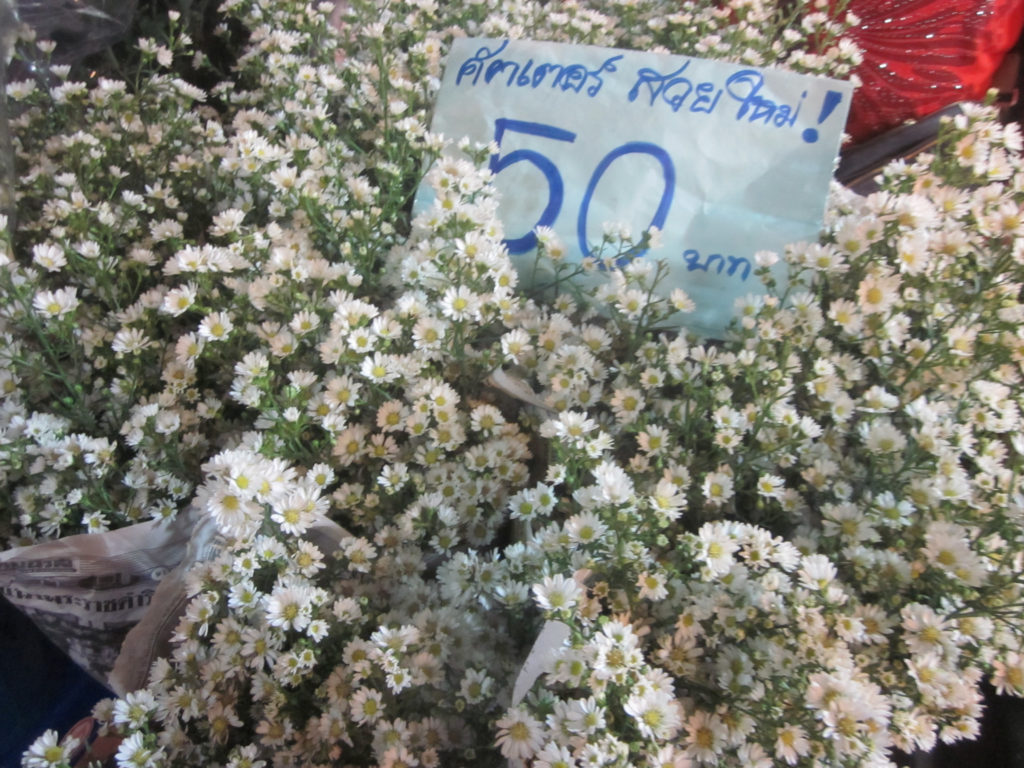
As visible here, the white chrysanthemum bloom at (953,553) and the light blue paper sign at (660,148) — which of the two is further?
the light blue paper sign at (660,148)

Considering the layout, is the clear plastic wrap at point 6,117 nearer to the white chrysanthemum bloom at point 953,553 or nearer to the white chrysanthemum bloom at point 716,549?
the white chrysanthemum bloom at point 716,549

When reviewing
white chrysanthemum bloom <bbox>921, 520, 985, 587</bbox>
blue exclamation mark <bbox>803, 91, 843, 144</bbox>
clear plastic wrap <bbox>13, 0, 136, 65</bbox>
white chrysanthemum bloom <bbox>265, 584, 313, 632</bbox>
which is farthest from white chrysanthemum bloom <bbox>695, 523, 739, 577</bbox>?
clear plastic wrap <bbox>13, 0, 136, 65</bbox>

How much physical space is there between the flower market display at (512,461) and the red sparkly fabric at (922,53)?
59cm

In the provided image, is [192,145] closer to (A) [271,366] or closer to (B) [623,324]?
(A) [271,366]

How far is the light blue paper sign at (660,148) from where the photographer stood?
2.68ft

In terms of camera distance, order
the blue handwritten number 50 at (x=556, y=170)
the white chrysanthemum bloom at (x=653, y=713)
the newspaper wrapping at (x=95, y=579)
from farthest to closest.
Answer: the blue handwritten number 50 at (x=556, y=170) < the newspaper wrapping at (x=95, y=579) < the white chrysanthemum bloom at (x=653, y=713)

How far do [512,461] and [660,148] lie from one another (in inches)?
16.3

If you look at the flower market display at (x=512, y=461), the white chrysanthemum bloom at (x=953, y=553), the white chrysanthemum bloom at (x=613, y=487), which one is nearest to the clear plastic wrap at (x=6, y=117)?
the flower market display at (x=512, y=461)

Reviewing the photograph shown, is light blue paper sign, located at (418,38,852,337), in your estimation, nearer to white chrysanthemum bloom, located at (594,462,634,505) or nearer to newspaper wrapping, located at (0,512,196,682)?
white chrysanthemum bloom, located at (594,462,634,505)

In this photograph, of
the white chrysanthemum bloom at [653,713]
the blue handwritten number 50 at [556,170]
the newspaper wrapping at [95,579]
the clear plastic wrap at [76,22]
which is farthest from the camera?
the clear plastic wrap at [76,22]

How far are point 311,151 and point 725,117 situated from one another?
49 cm

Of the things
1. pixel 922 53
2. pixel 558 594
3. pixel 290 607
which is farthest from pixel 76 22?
pixel 922 53

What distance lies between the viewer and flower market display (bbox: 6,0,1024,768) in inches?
22.3

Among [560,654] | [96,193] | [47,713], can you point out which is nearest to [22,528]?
[47,713]
